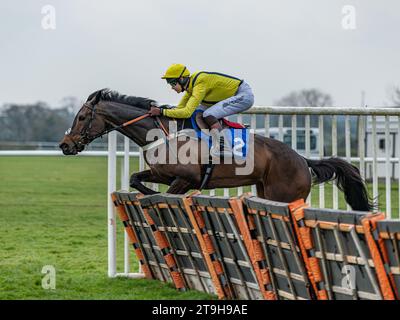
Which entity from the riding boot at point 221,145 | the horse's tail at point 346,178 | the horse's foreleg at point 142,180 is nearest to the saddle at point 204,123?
the riding boot at point 221,145

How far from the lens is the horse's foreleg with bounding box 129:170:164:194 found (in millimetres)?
7895

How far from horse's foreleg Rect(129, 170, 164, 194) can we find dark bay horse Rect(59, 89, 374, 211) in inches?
0.7

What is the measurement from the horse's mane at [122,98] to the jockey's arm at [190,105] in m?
0.33

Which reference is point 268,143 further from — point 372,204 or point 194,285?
point 194,285

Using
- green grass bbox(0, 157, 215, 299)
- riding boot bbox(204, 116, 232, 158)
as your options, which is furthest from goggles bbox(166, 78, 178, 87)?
green grass bbox(0, 157, 215, 299)

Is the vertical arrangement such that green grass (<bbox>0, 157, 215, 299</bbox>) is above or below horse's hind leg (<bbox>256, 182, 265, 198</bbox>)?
below

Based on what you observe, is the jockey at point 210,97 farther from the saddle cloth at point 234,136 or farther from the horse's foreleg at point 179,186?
the horse's foreleg at point 179,186

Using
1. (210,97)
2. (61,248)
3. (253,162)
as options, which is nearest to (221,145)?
(253,162)

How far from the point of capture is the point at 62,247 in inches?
401

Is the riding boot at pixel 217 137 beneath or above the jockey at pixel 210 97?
beneath

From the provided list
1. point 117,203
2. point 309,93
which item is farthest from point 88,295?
point 309,93

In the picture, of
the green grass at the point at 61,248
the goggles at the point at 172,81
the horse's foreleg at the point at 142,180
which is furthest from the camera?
the goggles at the point at 172,81

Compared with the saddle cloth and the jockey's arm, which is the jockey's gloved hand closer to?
the jockey's arm

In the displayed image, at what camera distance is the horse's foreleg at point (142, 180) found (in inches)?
311
